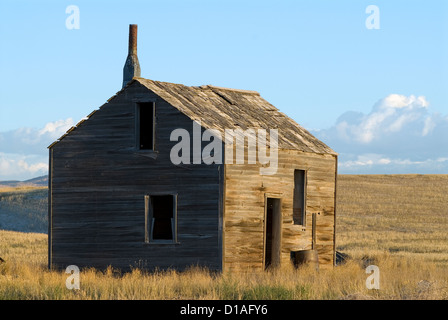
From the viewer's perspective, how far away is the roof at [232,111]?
79.5 feet

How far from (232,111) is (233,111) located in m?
0.07

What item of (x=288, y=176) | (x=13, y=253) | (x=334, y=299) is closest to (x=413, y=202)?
(x=13, y=253)

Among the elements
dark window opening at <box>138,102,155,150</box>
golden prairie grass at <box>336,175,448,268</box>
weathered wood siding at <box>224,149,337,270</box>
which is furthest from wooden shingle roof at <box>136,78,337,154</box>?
golden prairie grass at <box>336,175,448,268</box>

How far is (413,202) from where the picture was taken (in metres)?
67.4

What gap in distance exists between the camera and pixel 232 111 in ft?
87.1

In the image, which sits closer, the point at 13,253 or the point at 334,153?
the point at 334,153

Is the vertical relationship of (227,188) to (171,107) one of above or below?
below

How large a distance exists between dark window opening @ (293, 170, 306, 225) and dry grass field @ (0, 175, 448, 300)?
182cm

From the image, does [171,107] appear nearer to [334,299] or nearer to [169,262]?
[169,262]

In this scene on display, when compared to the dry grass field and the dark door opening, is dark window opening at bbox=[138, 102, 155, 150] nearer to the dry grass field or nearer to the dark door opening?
the dry grass field

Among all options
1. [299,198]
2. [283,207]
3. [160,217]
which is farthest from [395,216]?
[160,217]

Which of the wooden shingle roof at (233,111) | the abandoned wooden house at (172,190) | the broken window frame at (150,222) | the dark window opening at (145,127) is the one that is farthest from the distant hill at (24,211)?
the broken window frame at (150,222)
